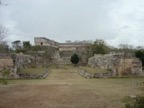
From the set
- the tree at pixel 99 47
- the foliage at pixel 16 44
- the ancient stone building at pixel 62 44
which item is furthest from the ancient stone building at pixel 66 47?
the foliage at pixel 16 44

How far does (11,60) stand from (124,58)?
1247cm

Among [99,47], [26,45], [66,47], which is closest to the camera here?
[99,47]

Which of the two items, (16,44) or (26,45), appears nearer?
(26,45)

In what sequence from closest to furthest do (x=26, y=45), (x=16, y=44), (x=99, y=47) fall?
(x=99, y=47)
(x=26, y=45)
(x=16, y=44)

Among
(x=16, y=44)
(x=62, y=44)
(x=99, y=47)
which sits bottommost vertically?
(x=99, y=47)

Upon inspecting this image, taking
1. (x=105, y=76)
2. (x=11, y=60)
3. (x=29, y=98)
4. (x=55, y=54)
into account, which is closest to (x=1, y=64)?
(x=11, y=60)

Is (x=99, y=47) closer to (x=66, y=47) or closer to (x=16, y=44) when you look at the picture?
(x=66, y=47)

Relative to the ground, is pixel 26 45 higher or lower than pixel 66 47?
higher

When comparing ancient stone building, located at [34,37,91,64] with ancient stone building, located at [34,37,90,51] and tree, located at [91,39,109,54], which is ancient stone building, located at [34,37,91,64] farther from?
tree, located at [91,39,109,54]

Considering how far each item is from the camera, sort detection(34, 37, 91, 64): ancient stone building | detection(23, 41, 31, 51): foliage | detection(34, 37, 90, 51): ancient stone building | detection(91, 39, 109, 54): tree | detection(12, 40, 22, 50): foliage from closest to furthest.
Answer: detection(91, 39, 109, 54): tree, detection(23, 41, 31, 51): foliage, detection(34, 37, 91, 64): ancient stone building, detection(34, 37, 90, 51): ancient stone building, detection(12, 40, 22, 50): foliage

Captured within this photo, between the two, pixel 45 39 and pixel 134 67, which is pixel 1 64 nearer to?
pixel 134 67

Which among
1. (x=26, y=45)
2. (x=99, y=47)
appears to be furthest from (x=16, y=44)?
(x=99, y=47)

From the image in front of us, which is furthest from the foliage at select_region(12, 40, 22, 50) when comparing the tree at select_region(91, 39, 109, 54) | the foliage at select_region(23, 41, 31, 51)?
the tree at select_region(91, 39, 109, 54)

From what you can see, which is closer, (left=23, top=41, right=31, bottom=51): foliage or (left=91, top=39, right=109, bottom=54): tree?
(left=91, top=39, right=109, bottom=54): tree
